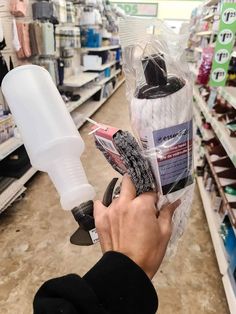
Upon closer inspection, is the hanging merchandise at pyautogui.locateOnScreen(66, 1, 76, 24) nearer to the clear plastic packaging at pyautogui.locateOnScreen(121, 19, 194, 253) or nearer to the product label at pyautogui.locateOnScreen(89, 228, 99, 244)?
the clear plastic packaging at pyautogui.locateOnScreen(121, 19, 194, 253)

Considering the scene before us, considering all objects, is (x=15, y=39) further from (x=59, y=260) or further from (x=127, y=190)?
(x=127, y=190)

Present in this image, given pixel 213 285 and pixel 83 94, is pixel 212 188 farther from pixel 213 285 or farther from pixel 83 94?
pixel 83 94

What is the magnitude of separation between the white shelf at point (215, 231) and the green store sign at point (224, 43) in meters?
0.89

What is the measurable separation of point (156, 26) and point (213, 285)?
Result: 4.72 ft

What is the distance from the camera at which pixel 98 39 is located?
4.71 m

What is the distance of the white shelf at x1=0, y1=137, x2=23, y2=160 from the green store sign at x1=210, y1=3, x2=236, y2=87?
4.96 ft

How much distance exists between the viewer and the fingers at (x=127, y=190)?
17.9 inches

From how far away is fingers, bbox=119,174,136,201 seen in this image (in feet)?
1.49

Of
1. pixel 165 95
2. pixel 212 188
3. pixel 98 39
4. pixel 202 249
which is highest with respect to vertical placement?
pixel 165 95

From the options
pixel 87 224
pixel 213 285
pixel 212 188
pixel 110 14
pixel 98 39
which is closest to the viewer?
pixel 87 224

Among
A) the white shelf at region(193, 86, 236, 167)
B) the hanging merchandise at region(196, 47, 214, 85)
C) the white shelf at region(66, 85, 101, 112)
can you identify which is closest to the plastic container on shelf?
the white shelf at region(193, 86, 236, 167)

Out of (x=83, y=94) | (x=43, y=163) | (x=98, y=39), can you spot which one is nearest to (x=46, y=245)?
(x=43, y=163)

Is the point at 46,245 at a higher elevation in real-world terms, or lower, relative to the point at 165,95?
lower

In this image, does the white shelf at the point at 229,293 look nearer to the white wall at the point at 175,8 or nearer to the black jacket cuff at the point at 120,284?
the black jacket cuff at the point at 120,284
